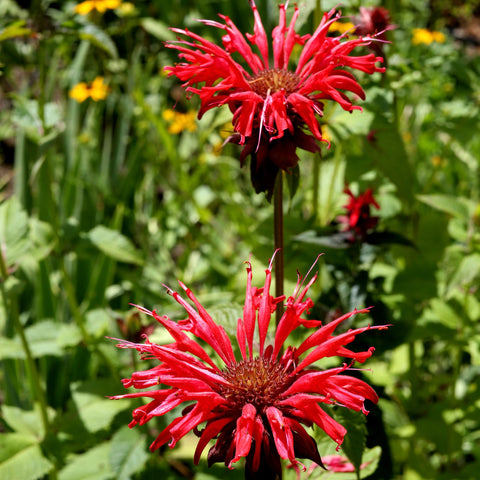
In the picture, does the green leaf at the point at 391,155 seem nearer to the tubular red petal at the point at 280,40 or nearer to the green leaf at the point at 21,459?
the tubular red petal at the point at 280,40

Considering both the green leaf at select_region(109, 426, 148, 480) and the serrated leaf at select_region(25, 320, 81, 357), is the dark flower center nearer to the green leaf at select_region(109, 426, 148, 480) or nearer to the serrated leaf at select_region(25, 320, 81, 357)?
the green leaf at select_region(109, 426, 148, 480)

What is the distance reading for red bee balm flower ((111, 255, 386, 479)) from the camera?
0.67 m

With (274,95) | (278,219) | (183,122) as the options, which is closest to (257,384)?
(278,219)

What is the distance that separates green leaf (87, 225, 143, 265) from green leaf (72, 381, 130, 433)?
Result: 0.29m

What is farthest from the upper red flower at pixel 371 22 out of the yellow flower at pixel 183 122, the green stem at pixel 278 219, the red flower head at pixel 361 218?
the yellow flower at pixel 183 122

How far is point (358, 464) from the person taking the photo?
754 mm

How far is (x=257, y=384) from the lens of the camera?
0.76 metres

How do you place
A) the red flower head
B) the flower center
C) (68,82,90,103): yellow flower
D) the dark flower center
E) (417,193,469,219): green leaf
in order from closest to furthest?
1. the dark flower center
2. the flower center
3. the red flower head
4. (417,193,469,219): green leaf
5. (68,82,90,103): yellow flower

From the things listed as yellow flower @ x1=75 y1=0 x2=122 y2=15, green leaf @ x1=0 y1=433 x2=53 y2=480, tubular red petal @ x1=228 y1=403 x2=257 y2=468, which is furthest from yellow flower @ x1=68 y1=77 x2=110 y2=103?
tubular red petal @ x1=228 y1=403 x2=257 y2=468

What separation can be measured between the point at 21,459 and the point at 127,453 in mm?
241

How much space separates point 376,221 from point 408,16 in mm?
2472

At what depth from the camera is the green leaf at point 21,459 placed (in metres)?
1.16

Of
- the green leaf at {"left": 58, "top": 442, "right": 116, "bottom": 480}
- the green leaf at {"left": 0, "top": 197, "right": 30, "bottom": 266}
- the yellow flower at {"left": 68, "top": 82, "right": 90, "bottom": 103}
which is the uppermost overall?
the yellow flower at {"left": 68, "top": 82, "right": 90, "bottom": 103}

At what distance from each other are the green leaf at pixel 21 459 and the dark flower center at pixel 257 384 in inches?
23.8
